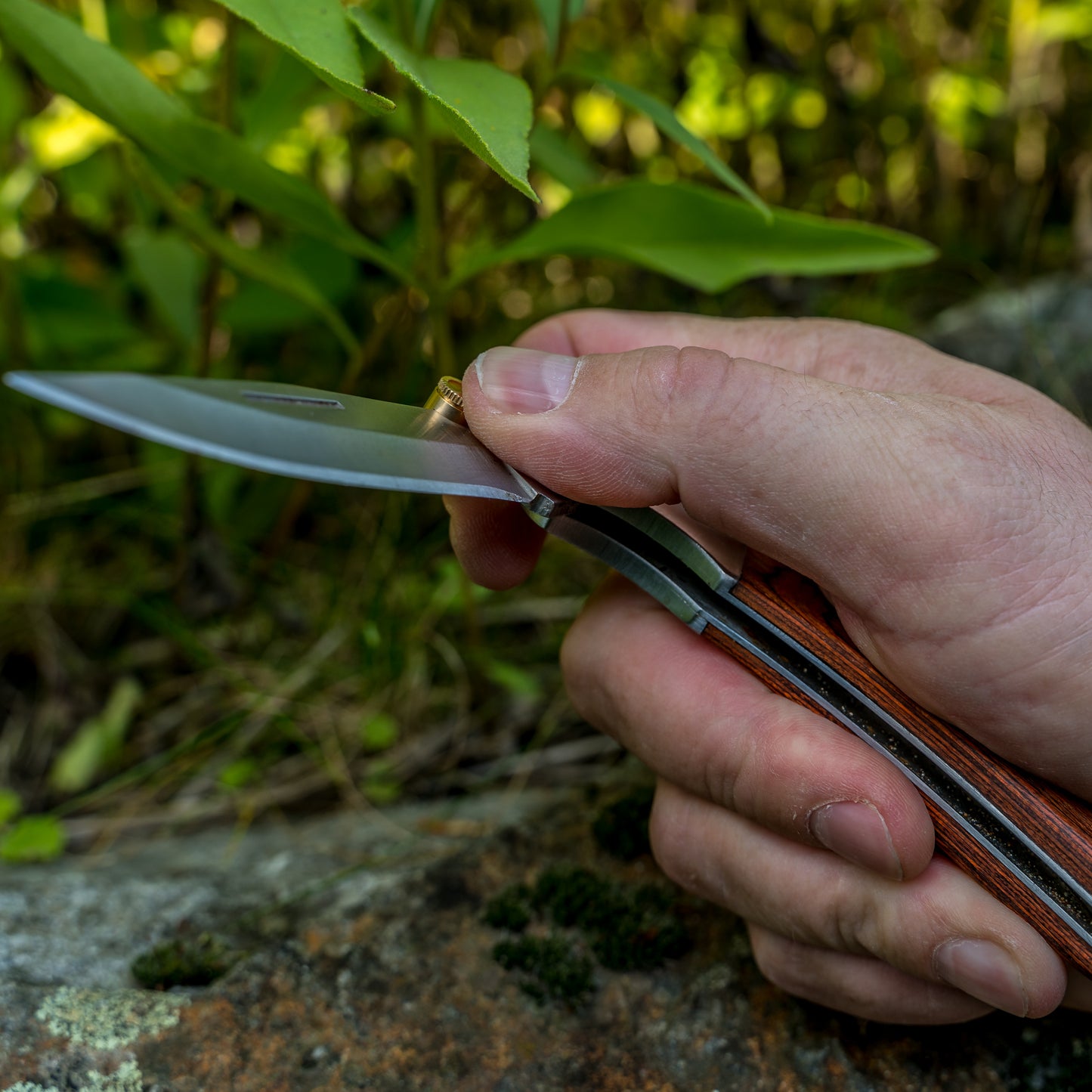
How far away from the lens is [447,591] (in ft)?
5.33

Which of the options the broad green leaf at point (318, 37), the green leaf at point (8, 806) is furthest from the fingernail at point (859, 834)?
the green leaf at point (8, 806)

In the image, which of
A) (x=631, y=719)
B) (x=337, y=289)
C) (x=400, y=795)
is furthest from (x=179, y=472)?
(x=631, y=719)

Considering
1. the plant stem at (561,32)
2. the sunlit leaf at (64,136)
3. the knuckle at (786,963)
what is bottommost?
the knuckle at (786,963)

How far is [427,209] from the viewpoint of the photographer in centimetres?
120

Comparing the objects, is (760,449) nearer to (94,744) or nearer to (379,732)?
(379,732)

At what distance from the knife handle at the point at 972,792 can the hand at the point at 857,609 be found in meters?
0.02

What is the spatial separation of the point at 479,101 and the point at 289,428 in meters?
0.33

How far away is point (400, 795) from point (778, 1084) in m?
0.75

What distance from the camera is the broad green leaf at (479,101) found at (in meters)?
0.75

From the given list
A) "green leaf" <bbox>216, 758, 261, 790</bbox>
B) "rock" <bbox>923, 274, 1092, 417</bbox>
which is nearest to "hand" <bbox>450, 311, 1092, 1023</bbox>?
"green leaf" <bbox>216, 758, 261, 790</bbox>

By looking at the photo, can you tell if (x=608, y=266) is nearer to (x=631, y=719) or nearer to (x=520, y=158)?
(x=631, y=719)

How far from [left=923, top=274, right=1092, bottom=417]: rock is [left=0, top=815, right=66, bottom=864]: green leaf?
1.91 metres

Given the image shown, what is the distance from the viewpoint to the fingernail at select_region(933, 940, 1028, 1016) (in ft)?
2.94

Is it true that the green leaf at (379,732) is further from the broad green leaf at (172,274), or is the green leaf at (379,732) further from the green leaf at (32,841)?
the broad green leaf at (172,274)
